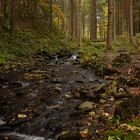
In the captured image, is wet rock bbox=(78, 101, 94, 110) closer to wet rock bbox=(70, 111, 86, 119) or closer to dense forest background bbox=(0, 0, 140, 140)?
dense forest background bbox=(0, 0, 140, 140)

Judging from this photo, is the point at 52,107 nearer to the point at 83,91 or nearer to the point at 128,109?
the point at 83,91

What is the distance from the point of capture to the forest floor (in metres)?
8.48

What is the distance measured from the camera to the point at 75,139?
26.4ft

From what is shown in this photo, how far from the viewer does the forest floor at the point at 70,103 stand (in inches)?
334

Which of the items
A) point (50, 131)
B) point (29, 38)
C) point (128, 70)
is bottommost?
point (50, 131)

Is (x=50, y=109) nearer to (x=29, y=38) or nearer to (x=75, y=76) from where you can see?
(x=75, y=76)

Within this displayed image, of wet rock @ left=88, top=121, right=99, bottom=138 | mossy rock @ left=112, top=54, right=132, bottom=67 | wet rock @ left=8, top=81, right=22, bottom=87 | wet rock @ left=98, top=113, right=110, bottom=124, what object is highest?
mossy rock @ left=112, top=54, right=132, bottom=67

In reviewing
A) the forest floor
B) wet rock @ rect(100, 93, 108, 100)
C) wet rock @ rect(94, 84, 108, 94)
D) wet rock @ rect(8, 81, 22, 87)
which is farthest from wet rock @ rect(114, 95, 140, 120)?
wet rock @ rect(8, 81, 22, 87)

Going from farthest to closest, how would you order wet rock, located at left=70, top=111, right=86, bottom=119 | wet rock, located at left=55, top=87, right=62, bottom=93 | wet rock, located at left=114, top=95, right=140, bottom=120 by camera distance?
wet rock, located at left=55, top=87, right=62, bottom=93 → wet rock, located at left=70, top=111, right=86, bottom=119 → wet rock, located at left=114, top=95, right=140, bottom=120

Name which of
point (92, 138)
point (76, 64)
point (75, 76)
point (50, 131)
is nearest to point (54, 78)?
point (75, 76)

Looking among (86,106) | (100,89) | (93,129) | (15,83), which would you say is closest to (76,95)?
(100,89)

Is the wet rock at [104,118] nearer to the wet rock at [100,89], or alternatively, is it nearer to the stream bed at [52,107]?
the stream bed at [52,107]

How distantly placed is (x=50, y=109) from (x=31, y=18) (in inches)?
1011

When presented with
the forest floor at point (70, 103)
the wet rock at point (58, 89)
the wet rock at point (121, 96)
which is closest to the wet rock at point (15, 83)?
the forest floor at point (70, 103)
